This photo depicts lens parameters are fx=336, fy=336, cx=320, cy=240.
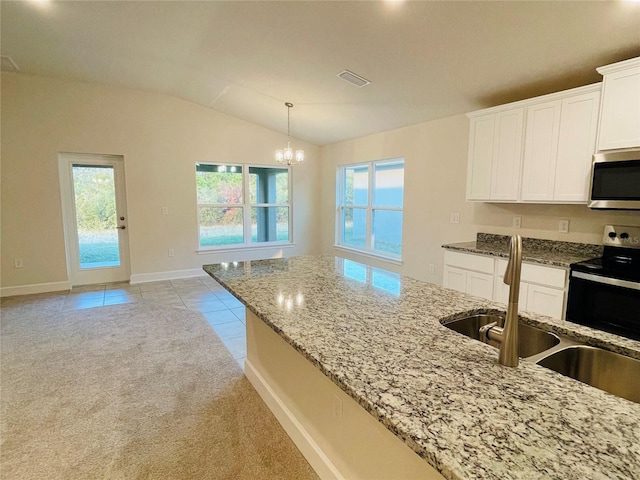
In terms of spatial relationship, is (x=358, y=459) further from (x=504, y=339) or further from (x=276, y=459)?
(x=504, y=339)

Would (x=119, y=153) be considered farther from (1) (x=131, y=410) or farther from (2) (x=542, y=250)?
(2) (x=542, y=250)

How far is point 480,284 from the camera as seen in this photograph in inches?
127

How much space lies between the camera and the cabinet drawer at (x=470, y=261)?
313 cm

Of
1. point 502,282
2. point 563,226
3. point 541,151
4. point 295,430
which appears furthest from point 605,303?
point 295,430

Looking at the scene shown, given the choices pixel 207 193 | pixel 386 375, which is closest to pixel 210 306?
pixel 207 193

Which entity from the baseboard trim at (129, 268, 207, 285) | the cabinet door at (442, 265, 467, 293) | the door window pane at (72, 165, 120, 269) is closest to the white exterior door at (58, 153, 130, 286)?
the door window pane at (72, 165, 120, 269)

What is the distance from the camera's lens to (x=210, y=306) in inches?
170

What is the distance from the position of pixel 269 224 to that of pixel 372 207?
2101 millimetres

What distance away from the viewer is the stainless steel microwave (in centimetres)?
235

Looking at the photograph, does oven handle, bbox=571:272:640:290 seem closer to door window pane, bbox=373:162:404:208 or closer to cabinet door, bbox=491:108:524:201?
cabinet door, bbox=491:108:524:201

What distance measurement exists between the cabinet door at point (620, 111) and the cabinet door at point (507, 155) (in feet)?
2.13

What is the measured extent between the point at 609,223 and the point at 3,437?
4.58 m

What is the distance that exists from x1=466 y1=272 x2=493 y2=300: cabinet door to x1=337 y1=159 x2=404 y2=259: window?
69.3 inches

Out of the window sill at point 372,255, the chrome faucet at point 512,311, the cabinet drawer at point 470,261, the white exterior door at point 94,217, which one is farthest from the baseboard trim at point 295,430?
the white exterior door at point 94,217
